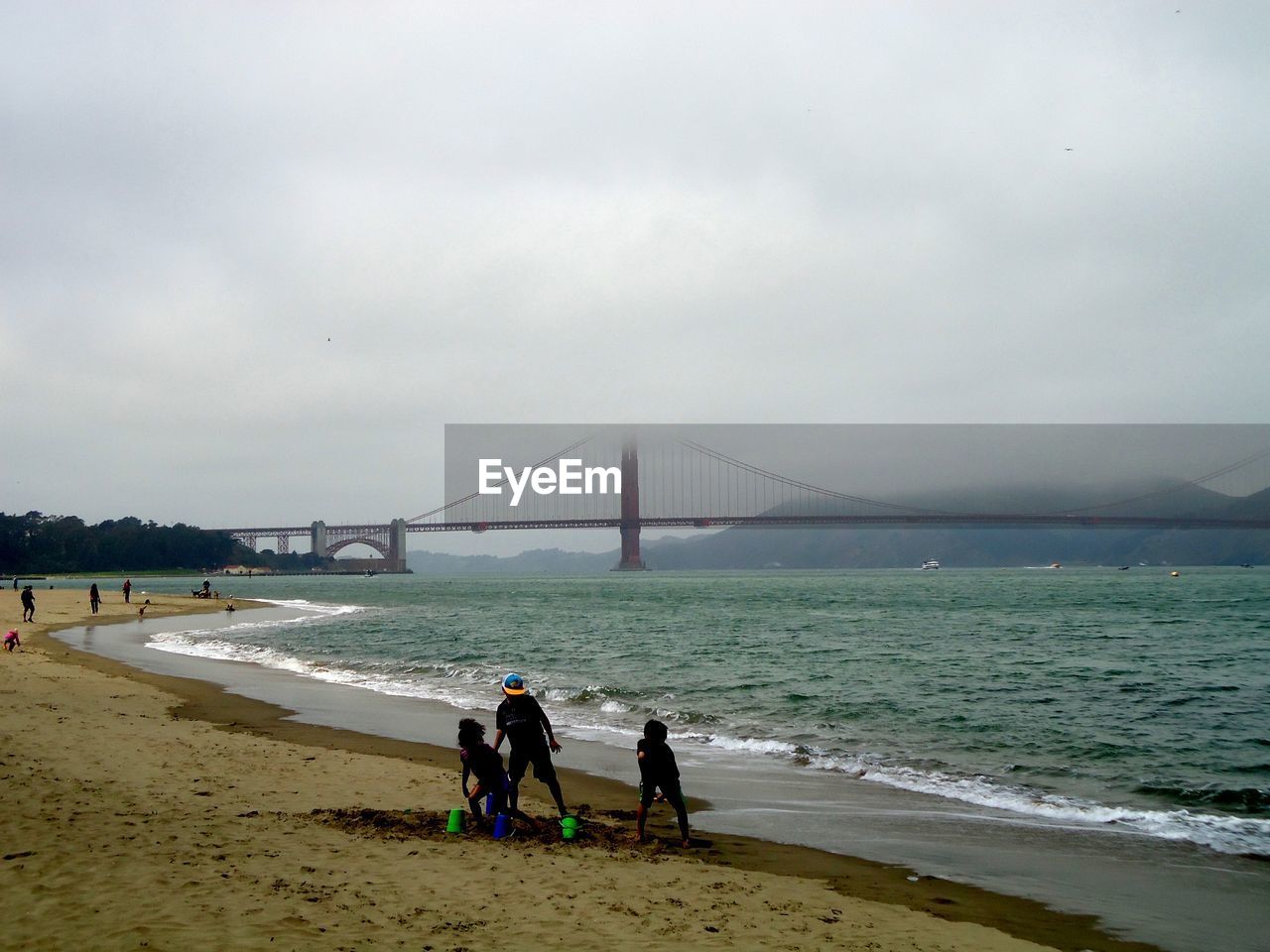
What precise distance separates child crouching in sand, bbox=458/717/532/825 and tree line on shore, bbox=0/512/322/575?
136 m

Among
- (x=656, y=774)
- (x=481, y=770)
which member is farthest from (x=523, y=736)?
(x=656, y=774)

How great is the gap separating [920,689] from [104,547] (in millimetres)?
146576

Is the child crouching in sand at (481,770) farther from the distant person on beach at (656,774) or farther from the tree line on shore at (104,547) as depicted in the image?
the tree line on shore at (104,547)

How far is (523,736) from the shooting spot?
7504mm

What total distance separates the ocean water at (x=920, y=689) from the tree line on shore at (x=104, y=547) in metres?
110

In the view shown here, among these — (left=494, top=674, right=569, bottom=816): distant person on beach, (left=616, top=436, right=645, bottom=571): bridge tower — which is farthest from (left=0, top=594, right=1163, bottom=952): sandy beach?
(left=616, top=436, right=645, bottom=571): bridge tower

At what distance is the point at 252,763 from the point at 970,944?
7372 millimetres

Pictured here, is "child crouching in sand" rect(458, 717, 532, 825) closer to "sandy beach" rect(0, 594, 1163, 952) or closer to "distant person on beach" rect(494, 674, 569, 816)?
"distant person on beach" rect(494, 674, 569, 816)

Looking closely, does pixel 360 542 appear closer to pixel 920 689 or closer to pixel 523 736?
pixel 920 689

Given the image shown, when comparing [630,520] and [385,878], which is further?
[630,520]

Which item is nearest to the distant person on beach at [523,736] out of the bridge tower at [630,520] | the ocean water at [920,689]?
the ocean water at [920,689]

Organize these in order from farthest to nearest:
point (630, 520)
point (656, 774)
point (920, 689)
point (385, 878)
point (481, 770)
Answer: point (630, 520) < point (920, 689) < point (481, 770) < point (656, 774) < point (385, 878)

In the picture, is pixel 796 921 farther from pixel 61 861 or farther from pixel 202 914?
pixel 61 861

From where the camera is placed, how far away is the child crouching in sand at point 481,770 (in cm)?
741
